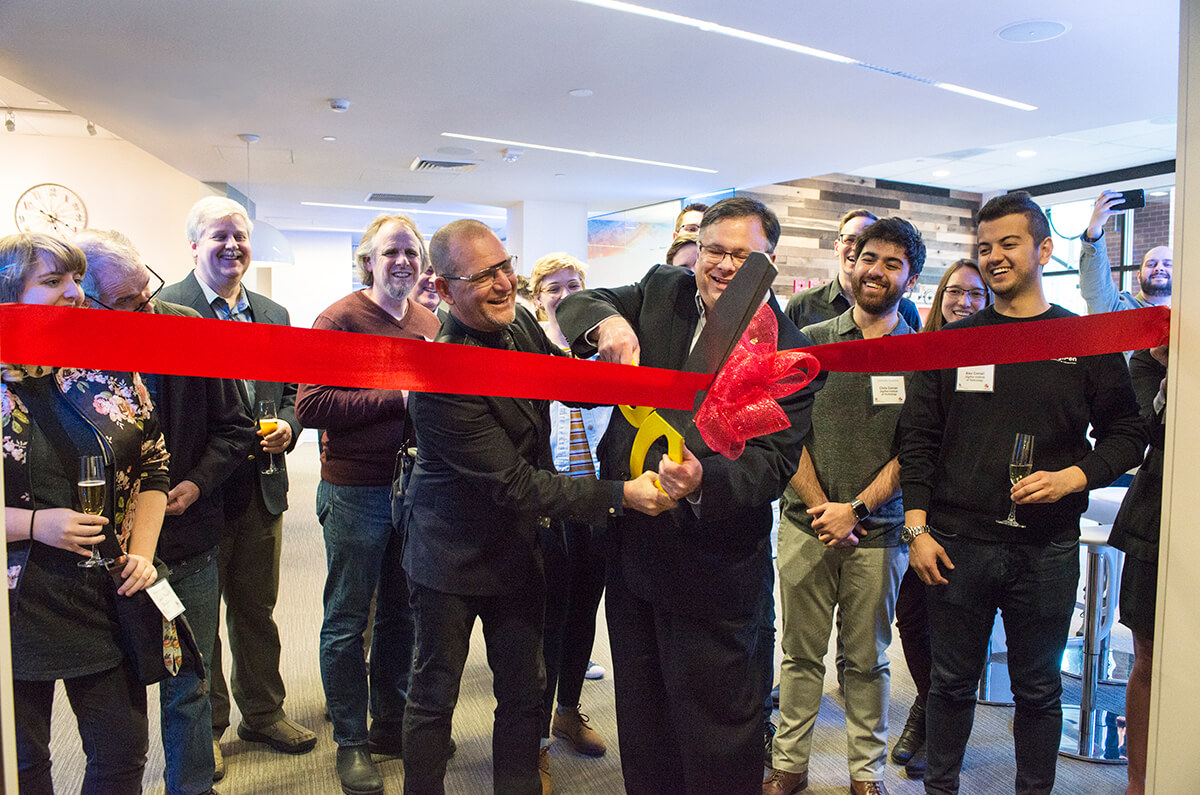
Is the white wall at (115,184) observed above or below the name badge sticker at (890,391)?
above

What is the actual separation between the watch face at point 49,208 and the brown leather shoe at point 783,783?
9.44m

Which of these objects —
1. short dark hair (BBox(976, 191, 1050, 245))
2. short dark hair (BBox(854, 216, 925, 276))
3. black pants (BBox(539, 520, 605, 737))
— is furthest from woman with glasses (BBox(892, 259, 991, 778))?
black pants (BBox(539, 520, 605, 737))

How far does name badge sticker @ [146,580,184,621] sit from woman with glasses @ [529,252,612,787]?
3.47ft

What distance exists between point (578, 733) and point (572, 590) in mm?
515

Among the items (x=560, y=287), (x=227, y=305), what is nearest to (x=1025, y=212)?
(x=560, y=287)

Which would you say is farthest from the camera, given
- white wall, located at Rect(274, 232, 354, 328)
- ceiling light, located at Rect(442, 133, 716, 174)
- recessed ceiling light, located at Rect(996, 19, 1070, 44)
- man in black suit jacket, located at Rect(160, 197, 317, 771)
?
white wall, located at Rect(274, 232, 354, 328)

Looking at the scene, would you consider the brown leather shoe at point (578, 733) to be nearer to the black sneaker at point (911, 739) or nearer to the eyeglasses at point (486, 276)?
the black sneaker at point (911, 739)

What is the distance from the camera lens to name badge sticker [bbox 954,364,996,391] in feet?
6.48

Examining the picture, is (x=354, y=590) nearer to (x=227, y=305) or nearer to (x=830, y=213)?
(x=227, y=305)

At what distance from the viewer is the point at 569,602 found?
268 centimetres

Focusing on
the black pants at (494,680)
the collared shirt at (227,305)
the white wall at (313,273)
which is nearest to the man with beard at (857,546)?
the black pants at (494,680)

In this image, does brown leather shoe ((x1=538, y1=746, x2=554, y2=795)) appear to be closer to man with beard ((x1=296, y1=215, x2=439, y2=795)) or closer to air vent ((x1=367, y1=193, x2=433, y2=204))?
man with beard ((x1=296, y1=215, x2=439, y2=795))

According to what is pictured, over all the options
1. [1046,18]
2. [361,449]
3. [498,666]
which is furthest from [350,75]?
[498,666]

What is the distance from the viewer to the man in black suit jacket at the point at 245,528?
2510mm
